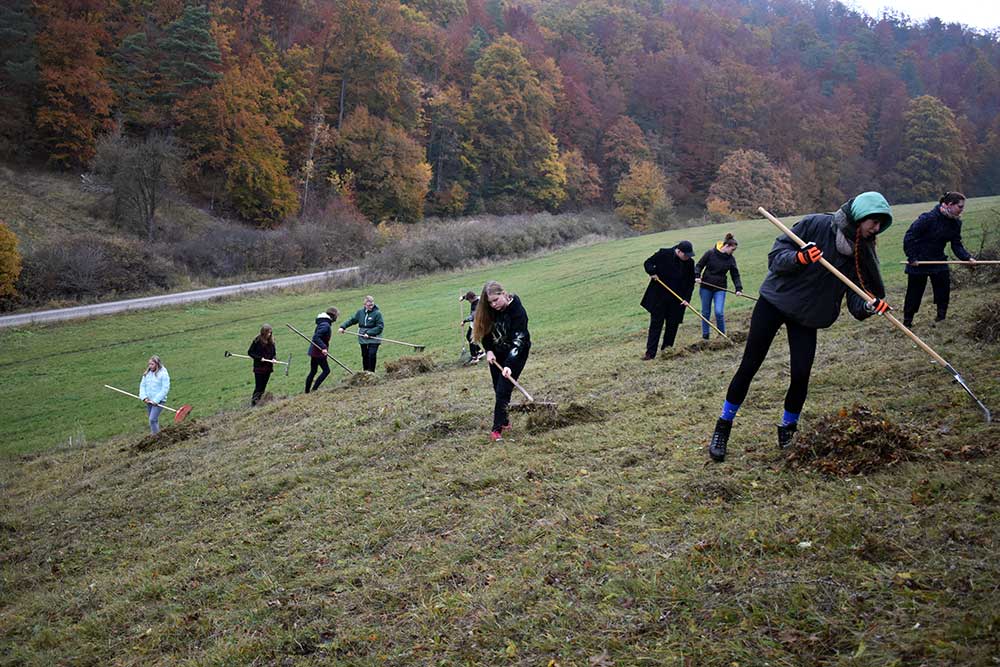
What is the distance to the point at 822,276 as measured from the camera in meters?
6.12

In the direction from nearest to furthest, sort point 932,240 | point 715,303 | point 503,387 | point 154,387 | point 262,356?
point 503,387, point 932,240, point 715,303, point 154,387, point 262,356

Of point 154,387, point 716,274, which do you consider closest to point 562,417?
point 716,274

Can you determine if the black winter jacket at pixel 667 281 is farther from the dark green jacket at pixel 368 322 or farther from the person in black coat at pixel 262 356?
the person in black coat at pixel 262 356

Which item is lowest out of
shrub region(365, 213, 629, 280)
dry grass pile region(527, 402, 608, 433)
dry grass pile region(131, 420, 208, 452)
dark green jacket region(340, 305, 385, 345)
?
dry grass pile region(131, 420, 208, 452)

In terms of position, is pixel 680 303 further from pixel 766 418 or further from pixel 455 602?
pixel 455 602

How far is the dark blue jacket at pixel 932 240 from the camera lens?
1152cm

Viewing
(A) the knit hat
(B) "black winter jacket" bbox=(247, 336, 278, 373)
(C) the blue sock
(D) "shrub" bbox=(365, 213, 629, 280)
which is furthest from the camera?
(D) "shrub" bbox=(365, 213, 629, 280)

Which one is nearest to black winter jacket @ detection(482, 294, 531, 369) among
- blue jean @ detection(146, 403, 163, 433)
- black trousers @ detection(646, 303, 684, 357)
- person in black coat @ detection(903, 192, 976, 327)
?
black trousers @ detection(646, 303, 684, 357)

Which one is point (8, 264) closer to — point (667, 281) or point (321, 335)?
point (321, 335)

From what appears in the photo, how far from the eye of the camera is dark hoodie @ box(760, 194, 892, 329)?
240 inches

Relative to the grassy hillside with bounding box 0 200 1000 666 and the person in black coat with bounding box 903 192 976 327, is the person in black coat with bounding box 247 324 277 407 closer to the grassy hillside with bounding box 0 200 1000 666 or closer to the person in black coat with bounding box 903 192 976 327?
the grassy hillside with bounding box 0 200 1000 666

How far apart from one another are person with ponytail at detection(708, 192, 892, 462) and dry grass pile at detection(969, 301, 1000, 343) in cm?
456

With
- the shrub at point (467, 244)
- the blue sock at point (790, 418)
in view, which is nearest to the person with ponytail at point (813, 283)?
the blue sock at point (790, 418)

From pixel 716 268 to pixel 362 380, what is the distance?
8.43 metres
